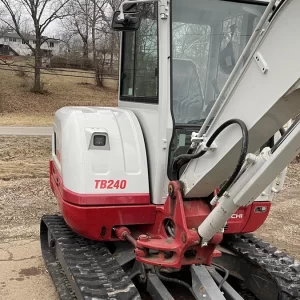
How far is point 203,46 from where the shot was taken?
142 inches

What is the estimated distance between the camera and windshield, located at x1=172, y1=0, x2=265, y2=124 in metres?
3.51

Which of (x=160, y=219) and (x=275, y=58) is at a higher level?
(x=275, y=58)

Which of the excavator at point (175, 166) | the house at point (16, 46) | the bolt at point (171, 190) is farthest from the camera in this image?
the house at point (16, 46)

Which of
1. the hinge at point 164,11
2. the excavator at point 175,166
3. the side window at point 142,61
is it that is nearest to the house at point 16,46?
the side window at point 142,61

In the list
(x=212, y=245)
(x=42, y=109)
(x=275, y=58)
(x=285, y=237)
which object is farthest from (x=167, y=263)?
(x=42, y=109)

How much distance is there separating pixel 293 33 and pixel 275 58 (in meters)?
0.18

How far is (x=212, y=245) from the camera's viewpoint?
318cm

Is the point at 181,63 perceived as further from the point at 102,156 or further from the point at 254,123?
the point at 254,123

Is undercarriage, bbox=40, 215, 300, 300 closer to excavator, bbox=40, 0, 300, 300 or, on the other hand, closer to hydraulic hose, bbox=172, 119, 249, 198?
excavator, bbox=40, 0, 300, 300

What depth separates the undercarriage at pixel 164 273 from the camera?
328 cm

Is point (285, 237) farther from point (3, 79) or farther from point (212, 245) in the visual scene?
point (3, 79)

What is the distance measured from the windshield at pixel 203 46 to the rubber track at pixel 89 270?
1258mm

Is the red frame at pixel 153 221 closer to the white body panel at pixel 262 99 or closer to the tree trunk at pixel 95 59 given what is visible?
the white body panel at pixel 262 99

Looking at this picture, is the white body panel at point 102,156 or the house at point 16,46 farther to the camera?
the house at point 16,46
